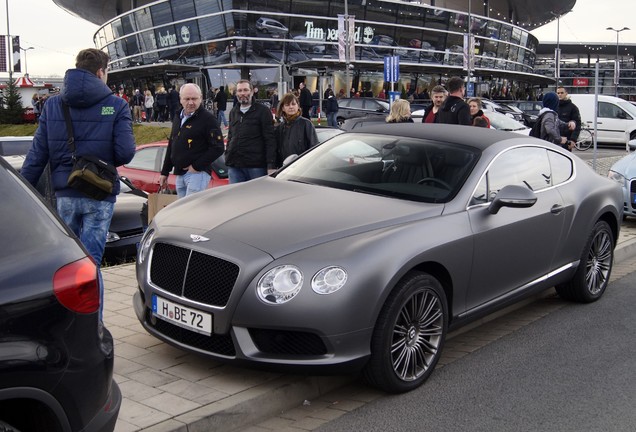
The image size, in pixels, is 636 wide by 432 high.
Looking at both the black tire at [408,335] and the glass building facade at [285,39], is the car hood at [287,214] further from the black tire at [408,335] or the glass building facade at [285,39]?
the glass building facade at [285,39]

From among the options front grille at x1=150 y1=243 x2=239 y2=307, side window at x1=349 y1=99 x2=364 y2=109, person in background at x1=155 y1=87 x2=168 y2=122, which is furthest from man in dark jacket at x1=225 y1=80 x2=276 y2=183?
person in background at x1=155 y1=87 x2=168 y2=122

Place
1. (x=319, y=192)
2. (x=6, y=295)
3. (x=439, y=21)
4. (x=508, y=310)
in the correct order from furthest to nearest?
(x=439, y=21) < (x=508, y=310) < (x=319, y=192) < (x=6, y=295)

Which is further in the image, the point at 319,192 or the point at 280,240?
the point at 319,192

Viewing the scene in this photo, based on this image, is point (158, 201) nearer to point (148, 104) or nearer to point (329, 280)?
point (329, 280)

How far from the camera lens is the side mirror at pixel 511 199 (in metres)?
5.15

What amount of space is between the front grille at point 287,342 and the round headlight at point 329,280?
0.88ft

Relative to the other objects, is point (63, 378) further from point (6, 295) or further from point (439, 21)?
point (439, 21)

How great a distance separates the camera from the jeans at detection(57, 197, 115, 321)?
514 centimetres

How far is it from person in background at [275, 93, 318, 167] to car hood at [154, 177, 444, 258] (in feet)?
8.82

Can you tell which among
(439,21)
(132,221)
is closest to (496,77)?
(439,21)

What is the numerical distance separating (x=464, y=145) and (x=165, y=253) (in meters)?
2.39

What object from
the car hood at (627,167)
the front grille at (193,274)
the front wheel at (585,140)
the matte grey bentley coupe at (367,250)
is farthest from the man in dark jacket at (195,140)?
the front wheel at (585,140)

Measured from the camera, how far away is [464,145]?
558 cm

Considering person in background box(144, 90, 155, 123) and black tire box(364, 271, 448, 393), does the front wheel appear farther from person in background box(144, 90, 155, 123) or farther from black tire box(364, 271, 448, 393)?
person in background box(144, 90, 155, 123)
